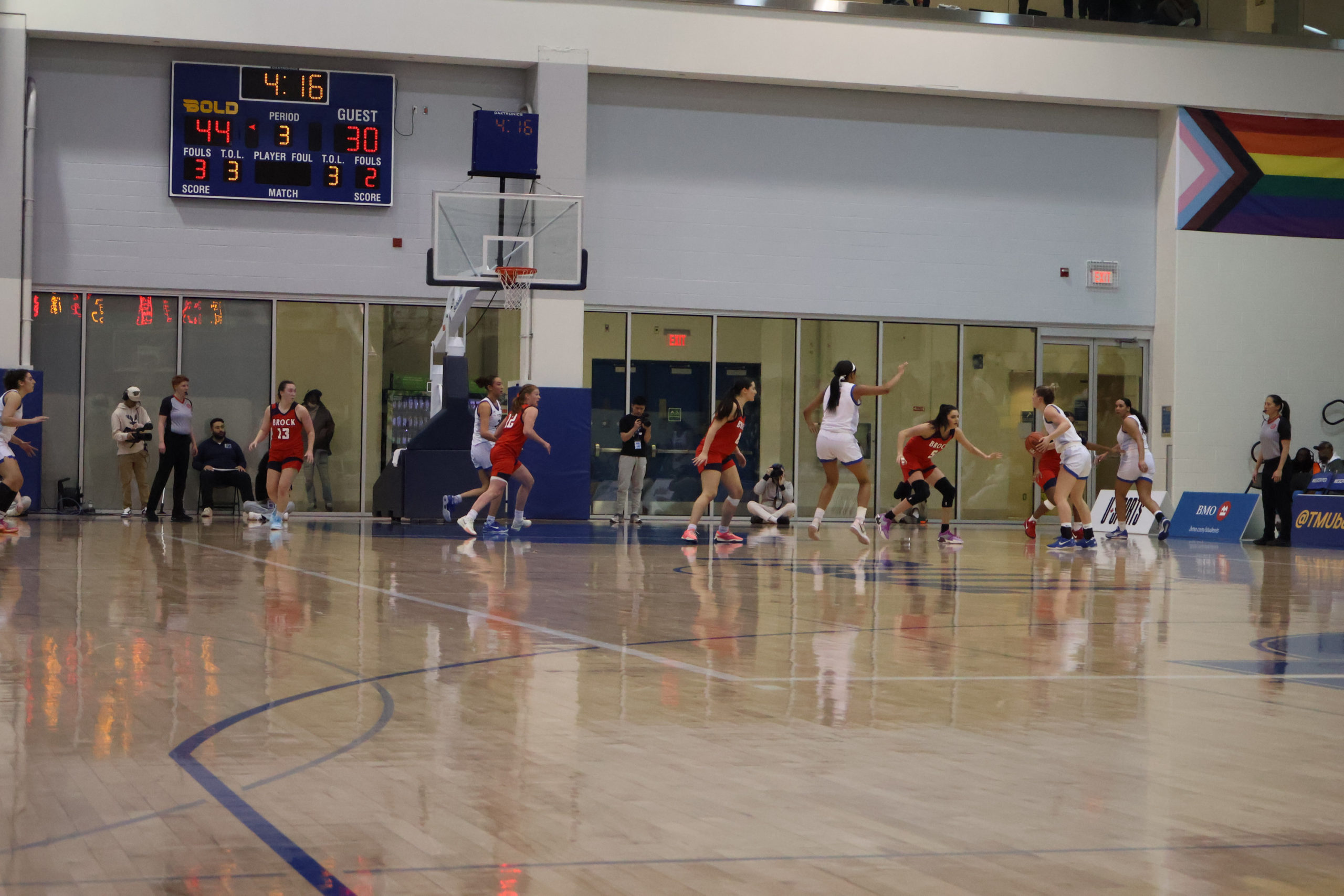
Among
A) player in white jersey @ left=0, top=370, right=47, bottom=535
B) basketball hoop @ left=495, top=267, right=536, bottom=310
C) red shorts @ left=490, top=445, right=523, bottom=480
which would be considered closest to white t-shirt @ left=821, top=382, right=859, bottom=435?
red shorts @ left=490, top=445, right=523, bottom=480

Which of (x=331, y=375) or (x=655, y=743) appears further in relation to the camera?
(x=331, y=375)

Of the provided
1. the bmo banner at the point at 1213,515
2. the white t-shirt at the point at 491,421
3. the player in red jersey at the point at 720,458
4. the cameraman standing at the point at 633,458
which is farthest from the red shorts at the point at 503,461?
the bmo banner at the point at 1213,515

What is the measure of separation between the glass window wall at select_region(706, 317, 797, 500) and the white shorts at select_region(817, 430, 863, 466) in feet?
21.2

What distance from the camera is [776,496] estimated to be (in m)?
21.2

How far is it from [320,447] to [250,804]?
58.7 ft

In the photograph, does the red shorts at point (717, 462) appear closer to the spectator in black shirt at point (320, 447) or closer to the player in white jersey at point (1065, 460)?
the player in white jersey at point (1065, 460)

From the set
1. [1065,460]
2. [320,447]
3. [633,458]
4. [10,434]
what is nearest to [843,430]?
[1065,460]

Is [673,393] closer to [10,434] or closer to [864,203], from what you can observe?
[864,203]

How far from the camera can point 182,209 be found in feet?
66.8

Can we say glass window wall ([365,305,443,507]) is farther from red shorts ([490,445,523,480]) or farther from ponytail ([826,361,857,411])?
ponytail ([826,361,857,411])

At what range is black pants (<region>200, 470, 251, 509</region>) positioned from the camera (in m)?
20.1

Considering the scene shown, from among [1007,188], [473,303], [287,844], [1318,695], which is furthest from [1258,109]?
[287,844]

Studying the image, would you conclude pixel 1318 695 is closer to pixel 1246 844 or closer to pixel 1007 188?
pixel 1246 844

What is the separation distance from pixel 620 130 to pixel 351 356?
534 centimetres
